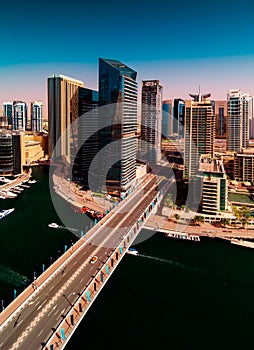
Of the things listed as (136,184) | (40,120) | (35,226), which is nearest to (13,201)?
(35,226)

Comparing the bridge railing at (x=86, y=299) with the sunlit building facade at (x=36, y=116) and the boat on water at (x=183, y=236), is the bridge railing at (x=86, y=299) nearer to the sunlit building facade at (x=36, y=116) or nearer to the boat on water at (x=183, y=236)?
the boat on water at (x=183, y=236)

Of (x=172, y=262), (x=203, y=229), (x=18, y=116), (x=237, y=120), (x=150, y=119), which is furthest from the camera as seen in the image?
(x=18, y=116)

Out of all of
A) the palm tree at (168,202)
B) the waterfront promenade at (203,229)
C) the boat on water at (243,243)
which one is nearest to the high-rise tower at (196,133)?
the palm tree at (168,202)

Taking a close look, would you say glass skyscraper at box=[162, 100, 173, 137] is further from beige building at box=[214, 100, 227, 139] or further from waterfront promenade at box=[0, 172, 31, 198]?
waterfront promenade at box=[0, 172, 31, 198]

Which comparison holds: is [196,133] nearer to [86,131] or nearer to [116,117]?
[116,117]

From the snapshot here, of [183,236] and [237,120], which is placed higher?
[237,120]

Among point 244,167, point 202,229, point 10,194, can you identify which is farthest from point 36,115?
point 202,229

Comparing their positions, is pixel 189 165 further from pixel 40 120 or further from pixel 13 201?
pixel 40 120
